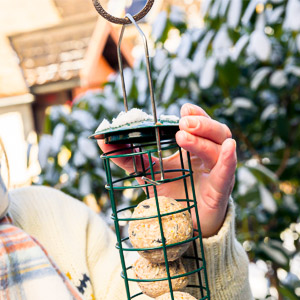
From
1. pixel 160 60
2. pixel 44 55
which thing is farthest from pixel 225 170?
pixel 44 55

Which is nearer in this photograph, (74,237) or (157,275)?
(157,275)

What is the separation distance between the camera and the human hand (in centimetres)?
54

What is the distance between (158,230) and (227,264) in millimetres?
261

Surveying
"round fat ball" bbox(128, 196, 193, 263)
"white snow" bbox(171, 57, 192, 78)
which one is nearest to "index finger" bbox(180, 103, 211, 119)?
"round fat ball" bbox(128, 196, 193, 263)

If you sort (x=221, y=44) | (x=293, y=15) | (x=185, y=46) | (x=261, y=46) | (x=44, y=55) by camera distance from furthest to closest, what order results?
(x=44, y=55) < (x=185, y=46) < (x=221, y=44) < (x=261, y=46) < (x=293, y=15)

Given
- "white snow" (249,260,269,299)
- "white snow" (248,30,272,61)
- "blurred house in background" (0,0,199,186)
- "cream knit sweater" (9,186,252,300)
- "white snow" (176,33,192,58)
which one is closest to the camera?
"cream knit sweater" (9,186,252,300)

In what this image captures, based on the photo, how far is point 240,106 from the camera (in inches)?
52.7

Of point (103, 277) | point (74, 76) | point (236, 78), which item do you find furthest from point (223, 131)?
point (74, 76)

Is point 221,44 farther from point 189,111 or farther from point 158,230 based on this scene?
point 158,230

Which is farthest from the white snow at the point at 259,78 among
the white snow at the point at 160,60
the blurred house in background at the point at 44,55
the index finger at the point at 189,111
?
the blurred house in background at the point at 44,55

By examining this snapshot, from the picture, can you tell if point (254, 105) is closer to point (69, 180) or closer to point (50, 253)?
point (69, 180)

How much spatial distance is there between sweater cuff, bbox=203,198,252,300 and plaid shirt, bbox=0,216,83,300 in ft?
0.88

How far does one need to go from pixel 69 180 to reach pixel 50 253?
54cm

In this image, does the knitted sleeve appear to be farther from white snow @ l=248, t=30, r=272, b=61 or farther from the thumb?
white snow @ l=248, t=30, r=272, b=61
